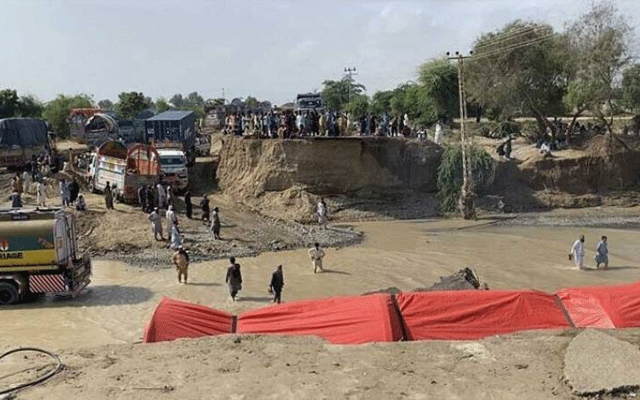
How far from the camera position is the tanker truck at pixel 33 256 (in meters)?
17.5

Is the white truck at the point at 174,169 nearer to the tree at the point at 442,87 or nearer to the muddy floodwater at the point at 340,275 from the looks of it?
the muddy floodwater at the point at 340,275

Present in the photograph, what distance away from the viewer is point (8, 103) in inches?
2598

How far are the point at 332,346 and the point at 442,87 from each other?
45278 mm

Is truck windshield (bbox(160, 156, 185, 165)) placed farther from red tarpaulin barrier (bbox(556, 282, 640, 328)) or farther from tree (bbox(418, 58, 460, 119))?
tree (bbox(418, 58, 460, 119))

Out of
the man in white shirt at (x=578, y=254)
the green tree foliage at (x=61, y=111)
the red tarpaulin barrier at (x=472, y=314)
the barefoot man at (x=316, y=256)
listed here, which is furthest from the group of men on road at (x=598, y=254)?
the green tree foliage at (x=61, y=111)

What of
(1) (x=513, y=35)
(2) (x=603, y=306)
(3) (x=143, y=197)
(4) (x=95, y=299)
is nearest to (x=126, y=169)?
(3) (x=143, y=197)

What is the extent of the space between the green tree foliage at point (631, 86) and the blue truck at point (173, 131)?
24612 millimetres

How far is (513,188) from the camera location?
Answer: 35000 mm

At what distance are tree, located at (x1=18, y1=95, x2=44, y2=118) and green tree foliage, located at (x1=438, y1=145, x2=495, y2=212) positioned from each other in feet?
164

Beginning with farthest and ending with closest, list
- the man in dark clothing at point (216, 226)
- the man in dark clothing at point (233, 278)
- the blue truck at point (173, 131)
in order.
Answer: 1. the blue truck at point (173, 131)
2. the man in dark clothing at point (216, 226)
3. the man in dark clothing at point (233, 278)

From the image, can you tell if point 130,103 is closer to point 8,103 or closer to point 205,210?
point 8,103

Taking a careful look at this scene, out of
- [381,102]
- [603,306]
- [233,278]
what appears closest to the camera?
[603,306]

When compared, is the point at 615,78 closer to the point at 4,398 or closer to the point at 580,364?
the point at 580,364

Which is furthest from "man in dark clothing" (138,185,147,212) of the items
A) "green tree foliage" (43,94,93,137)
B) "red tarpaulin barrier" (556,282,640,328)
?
"green tree foliage" (43,94,93,137)
